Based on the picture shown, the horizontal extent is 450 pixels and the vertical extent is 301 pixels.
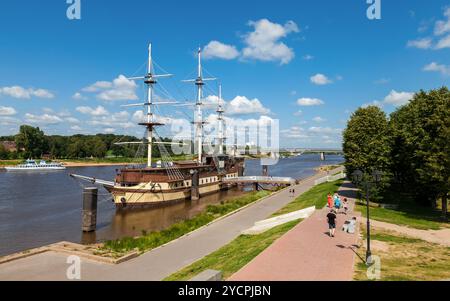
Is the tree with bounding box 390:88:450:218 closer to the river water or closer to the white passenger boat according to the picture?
the river water

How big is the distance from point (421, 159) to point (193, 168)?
119 feet

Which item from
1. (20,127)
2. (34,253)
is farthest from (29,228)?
(20,127)

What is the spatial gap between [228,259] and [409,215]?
20.1 m

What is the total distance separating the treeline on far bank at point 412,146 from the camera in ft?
93.0

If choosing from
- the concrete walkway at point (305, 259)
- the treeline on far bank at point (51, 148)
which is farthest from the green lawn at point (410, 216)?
the treeline on far bank at point (51, 148)

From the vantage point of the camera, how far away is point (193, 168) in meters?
59.0

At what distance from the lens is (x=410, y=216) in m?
29.4

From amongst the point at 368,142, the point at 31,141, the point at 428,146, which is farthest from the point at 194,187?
the point at 31,141

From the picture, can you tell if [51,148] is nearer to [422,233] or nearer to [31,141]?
[31,141]

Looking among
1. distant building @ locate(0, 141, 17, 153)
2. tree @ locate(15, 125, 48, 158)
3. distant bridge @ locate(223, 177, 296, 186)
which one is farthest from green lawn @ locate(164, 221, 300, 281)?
distant building @ locate(0, 141, 17, 153)

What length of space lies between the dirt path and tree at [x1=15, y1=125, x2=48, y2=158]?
465 feet

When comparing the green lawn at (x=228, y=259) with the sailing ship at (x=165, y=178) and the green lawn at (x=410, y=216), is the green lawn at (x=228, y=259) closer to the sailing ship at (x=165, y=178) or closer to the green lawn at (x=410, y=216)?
the green lawn at (x=410, y=216)

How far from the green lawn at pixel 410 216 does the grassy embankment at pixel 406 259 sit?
523cm

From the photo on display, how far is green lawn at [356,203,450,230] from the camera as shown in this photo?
25844mm
